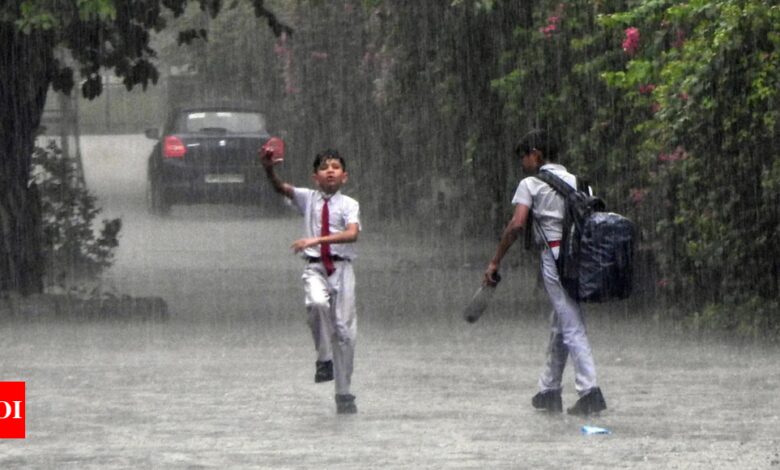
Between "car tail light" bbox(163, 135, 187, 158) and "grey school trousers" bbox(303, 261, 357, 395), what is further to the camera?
"car tail light" bbox(163, 135, 187, 158)

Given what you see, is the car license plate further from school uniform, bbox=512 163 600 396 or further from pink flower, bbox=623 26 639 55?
school uniform, bbox=512 163 600 396

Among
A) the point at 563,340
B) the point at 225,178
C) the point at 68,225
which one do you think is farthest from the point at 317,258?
the point at 225,178

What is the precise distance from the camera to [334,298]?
10.9m

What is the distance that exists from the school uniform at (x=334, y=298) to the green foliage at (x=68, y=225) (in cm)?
792

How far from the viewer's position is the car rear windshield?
2989 cm

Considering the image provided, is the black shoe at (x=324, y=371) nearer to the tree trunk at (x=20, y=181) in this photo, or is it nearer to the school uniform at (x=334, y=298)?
the school uniform at (x=334, y=298)

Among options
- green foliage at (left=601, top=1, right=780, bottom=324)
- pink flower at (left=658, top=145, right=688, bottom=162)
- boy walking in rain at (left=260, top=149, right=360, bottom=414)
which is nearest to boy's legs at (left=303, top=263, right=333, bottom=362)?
boy walking in rain at (left=260, top=149, right=360, bottom=414)

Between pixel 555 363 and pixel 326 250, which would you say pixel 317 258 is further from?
pixel 555 363

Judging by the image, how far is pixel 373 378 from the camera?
12.6 meters

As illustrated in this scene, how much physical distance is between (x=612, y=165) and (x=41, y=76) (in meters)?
4.94

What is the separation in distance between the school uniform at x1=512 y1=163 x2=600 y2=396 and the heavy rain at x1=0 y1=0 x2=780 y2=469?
0.16m

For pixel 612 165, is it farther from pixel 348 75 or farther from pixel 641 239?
pixel 348 75

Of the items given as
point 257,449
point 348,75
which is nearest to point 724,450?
point 257,449

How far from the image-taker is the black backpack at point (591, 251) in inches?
421
